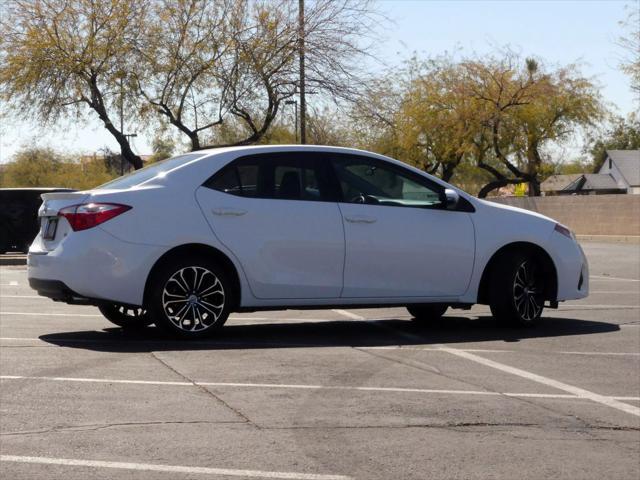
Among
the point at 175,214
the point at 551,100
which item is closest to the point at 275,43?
the point at 175,214

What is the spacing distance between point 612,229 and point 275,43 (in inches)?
810

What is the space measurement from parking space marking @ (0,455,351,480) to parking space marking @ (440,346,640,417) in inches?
105

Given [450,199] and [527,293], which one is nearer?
[450,199]

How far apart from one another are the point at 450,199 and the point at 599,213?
129ft

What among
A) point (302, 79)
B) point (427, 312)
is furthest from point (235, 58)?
point (427, 312)

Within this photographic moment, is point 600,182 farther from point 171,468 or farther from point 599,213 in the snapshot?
point 171,468

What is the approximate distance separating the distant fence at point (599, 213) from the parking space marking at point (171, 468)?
42466 mm

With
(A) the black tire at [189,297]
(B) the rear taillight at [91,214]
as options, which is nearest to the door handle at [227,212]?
(A) the black tire at [189,297]

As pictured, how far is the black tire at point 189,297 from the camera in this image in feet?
31.9

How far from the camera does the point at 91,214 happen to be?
31.9 feet

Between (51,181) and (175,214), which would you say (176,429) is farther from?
(51,181)

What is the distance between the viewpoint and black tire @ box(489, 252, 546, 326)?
1101 centimetres

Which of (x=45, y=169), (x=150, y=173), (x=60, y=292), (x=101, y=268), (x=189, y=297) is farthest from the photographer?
(x=45, y=169)

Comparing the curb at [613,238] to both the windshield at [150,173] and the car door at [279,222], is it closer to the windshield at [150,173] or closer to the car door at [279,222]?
the car door at [279,222]
